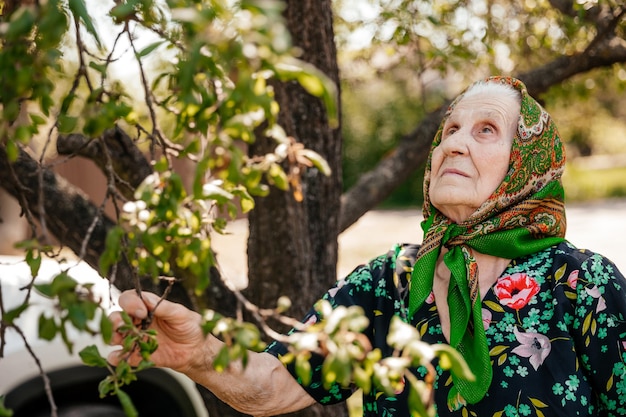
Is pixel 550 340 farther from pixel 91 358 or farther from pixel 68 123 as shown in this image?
pixel 68 123

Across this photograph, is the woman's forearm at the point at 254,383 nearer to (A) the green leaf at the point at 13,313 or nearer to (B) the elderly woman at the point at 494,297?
(B) the elderly woman at the point at 494,297

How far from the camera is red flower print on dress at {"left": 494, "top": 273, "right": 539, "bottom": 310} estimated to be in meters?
2.33

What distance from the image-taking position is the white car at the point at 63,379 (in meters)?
3.45

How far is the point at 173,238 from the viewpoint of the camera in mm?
1545

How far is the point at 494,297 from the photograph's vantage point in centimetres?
235

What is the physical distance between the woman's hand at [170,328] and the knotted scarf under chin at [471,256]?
2.28 feet

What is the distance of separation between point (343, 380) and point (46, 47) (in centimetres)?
66

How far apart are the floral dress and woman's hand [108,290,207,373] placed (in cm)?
37

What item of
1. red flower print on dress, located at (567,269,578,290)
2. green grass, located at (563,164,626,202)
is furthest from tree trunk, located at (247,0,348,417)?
green grass, located at (563,164,626,202)

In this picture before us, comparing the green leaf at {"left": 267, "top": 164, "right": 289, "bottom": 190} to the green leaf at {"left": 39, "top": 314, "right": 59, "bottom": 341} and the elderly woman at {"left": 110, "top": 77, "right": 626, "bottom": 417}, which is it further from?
the elderly woman at {"left": 110, "top": 77, "right": 626, "bottom": 417}

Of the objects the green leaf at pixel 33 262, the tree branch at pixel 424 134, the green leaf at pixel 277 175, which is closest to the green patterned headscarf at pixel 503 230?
the green leaf at pixel 277 175

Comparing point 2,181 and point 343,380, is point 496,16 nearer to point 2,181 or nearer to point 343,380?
point 2,181

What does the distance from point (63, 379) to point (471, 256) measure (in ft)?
6.92

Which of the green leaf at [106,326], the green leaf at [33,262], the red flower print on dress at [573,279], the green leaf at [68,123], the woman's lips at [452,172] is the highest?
the woman's lips at [452,172]
